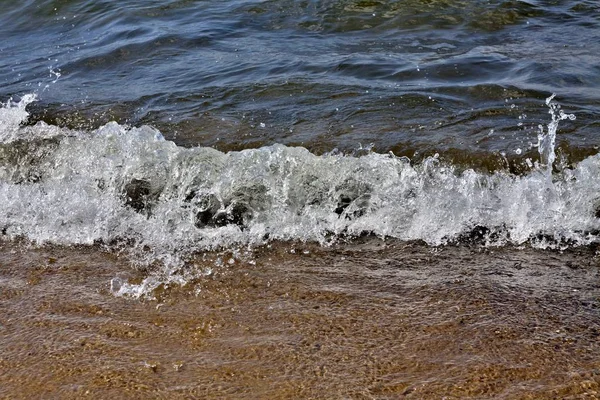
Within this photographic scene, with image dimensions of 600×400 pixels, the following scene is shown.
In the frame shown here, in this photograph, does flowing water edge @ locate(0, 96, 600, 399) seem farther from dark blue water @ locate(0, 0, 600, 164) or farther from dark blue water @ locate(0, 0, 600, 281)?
dark blue water @ locate(0, 0, 600, 164)

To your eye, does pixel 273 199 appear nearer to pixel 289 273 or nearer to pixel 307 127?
pixel 289 273

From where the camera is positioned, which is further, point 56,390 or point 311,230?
point 311,230

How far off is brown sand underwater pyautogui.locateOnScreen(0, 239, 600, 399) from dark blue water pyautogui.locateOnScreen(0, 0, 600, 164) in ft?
4.34

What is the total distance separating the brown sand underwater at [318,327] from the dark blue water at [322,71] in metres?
1.32

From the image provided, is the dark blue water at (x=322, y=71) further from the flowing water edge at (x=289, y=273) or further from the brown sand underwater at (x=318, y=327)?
the brown sand underwater at (x=318, y=327)

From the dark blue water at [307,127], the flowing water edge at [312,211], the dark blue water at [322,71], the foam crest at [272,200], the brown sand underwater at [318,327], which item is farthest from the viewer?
the dark blue water at [322,71]

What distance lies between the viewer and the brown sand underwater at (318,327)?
2.81 meters

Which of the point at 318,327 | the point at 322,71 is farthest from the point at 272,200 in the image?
the point at 322,71

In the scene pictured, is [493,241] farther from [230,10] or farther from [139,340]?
[230,10]

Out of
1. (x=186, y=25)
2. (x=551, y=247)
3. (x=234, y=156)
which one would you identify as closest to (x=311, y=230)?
(x=234, y=156)

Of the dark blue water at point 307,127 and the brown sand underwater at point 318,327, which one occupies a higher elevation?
the dark blue water at point 307,127

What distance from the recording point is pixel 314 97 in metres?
5.93

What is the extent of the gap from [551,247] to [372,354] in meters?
1.38

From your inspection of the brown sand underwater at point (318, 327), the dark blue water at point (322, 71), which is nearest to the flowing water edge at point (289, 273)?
the brown sand underwater at point (318, 327)
